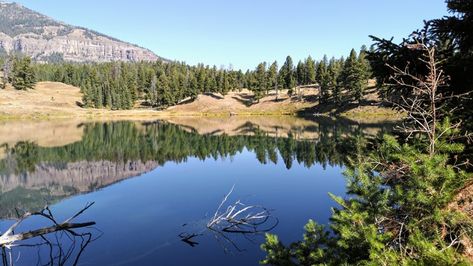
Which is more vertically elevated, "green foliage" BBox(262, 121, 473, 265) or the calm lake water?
"green foliage" BBox(262, 121, 473, 265)

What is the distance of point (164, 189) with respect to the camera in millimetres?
32812

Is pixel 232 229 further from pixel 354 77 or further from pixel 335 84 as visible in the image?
pixel 335 84

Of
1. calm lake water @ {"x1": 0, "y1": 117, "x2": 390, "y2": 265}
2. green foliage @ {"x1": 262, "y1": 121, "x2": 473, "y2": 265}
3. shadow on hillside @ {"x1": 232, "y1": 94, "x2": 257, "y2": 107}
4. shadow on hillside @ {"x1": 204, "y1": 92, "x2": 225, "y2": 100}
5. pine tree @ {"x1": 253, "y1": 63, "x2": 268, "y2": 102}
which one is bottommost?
calm lake water @ {"x1": 0, "y1": 117, "x2": 390, "y2": 265}

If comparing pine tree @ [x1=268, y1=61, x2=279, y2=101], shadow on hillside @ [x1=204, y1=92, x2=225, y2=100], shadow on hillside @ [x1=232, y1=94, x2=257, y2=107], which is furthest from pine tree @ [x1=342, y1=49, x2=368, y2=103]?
shadow on hillside @ [x1=204, y1=92, x2=225, y2=100]

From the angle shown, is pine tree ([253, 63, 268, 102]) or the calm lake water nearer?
the calm lake water

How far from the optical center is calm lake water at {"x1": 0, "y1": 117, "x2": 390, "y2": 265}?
18406 mm

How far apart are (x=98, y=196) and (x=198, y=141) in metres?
34.2

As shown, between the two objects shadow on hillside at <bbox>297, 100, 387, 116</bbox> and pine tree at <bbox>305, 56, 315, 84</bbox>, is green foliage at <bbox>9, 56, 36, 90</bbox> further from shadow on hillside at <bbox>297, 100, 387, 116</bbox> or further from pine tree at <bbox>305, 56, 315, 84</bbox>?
pine tree at <bbox>305, 56, 315, 84</bbox>

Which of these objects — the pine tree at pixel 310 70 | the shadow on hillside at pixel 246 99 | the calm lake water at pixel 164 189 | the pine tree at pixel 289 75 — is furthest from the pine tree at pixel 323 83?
the calm lake water at pixel 164 189

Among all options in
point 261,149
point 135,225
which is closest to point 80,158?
point 261,149

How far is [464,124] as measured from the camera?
9297 millimetres

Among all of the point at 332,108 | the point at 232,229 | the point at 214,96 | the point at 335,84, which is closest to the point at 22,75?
the point at 214,96

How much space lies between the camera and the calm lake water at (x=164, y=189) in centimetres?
A: 1841

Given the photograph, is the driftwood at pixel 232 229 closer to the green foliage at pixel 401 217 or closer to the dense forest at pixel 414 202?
the dense forest at pixel 414 202
